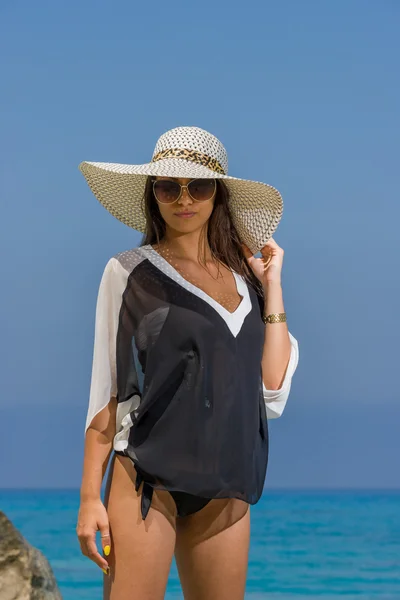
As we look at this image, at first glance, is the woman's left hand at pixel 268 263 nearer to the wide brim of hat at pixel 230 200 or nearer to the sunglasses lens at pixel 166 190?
the wide brim of hat at pixel 230 200

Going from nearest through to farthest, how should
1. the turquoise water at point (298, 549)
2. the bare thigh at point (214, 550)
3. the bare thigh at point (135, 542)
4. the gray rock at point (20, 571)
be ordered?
the bare thigh at point (135, 542) → the bare thigh at point (214, 550) → the gray rock at point (20, 571) → the turquoise water at point (298, 549)

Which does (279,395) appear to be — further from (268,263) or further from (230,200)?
(230,200)

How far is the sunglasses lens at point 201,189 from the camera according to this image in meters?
2.59

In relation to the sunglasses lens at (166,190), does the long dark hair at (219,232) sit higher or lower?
lower

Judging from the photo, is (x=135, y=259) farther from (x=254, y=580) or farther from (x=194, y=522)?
(x=254, y=580)

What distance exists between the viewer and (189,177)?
2557 mm

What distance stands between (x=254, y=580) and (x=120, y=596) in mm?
7317

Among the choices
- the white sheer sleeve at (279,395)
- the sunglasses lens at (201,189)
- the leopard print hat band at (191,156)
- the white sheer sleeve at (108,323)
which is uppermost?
the leopard print hat band at (191,156)

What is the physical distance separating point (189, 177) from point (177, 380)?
0.46 meters

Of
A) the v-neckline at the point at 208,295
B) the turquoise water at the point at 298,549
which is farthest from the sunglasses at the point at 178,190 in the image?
the turquoise water at the point at 298,549

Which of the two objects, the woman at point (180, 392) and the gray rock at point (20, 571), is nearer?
the woman at point (180, 392)

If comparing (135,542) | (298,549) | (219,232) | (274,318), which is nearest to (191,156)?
(219,232)

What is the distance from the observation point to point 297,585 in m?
9.29

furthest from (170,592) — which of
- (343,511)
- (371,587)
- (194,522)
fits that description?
(343,511)
